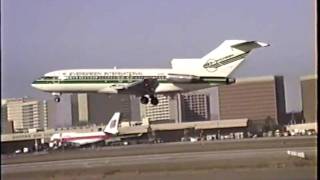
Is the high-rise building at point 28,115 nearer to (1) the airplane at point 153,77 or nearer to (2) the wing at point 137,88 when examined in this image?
(1) the airplane at point 153,77

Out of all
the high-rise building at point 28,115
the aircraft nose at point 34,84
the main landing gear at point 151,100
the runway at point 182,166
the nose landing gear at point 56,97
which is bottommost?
the runway at point 182,166

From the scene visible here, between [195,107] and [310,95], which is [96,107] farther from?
[310,95]

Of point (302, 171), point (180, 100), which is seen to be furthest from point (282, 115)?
point (180, 100)

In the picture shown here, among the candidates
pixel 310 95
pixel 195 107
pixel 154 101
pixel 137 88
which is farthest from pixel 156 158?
pixel 310 95

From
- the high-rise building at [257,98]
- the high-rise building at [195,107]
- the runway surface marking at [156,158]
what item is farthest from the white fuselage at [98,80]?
the runway surface marking at [156,158]

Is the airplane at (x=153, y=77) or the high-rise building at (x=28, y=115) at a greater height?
the airplane at (x=153, y=77)

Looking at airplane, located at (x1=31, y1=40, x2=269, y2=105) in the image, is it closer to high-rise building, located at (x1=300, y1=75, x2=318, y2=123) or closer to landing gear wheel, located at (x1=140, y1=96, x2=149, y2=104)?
landing gear wheel, located at (x1=140, y1=96, x2=149, y2=104)
